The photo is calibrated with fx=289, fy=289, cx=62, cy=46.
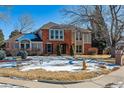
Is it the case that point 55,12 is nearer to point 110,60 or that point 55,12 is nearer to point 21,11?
point 21,11

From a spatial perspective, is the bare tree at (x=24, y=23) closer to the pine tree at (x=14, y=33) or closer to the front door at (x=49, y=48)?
the pine tree at (x=14, y=33)

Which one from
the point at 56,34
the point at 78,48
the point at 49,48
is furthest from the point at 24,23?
the point at 78,48

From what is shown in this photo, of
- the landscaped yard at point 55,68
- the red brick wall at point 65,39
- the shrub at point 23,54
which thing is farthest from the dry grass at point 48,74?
the red brick wall at point 65,39

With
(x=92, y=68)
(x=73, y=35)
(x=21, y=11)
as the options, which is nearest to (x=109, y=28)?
(x=73, y=35)

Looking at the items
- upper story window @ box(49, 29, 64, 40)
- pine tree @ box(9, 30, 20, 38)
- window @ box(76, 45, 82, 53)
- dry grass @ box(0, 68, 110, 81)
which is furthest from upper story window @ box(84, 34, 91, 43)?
pine tree @ box(9, 30, 20, 38)

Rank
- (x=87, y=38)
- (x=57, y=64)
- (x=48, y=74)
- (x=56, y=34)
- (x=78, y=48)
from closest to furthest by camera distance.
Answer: (x=48, y=74) < (x=57, y=64) < (x=78, y=48) < (x=87, y=38) < (x=56, y=34)

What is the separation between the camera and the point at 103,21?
15.1 m

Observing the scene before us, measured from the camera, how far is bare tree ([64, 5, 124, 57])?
14.0m

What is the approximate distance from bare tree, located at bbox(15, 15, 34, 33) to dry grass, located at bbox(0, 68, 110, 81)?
75.7 inches

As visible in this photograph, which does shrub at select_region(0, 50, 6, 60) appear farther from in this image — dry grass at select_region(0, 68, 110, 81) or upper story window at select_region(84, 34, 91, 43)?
upper story window at select_region(84, 34, 91, 43)

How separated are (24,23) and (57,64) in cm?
228

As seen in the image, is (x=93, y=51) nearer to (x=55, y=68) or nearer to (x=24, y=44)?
(x=55, y=68)

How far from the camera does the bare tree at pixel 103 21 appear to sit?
1403 cm

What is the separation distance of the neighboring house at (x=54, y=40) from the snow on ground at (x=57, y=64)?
0.51m
